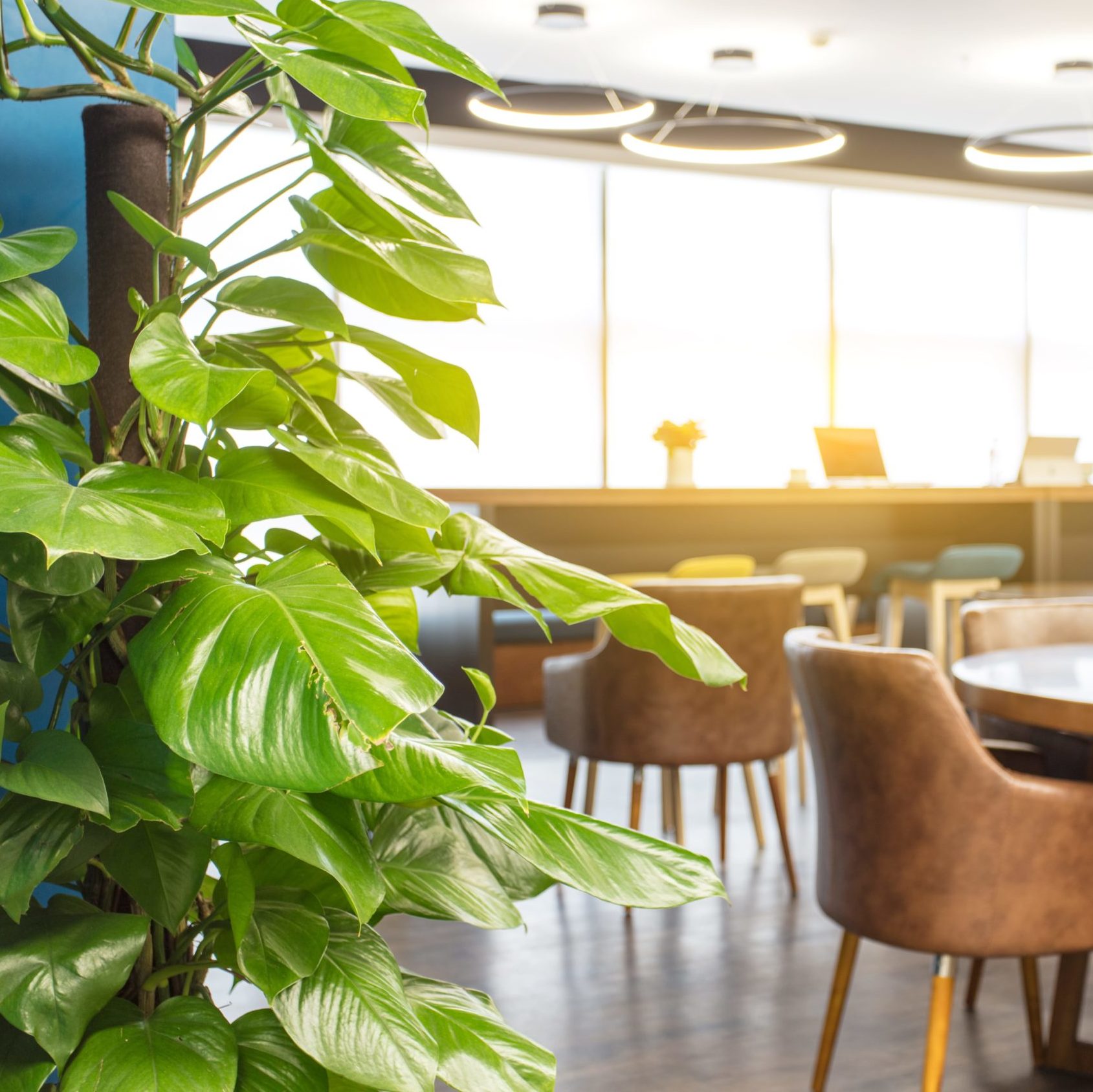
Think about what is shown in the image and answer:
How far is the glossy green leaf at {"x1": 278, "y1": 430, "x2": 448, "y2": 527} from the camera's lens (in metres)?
0.92

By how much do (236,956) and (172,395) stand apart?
396 millimetres

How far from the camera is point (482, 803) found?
0.94 meters

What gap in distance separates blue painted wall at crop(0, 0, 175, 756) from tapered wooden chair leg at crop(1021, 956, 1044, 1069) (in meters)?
1.92

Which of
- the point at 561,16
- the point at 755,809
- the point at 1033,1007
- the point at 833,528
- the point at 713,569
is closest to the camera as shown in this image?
the point at 1033,1007

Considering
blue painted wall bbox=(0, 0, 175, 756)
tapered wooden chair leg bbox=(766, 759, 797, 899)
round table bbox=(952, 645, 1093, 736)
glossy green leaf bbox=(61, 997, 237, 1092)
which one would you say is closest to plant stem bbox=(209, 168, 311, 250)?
blue painted wall bbox=(0, 0, 175, 756)

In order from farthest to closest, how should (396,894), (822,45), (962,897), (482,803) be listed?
(822,45), (962,897), (396,894), (482,803)

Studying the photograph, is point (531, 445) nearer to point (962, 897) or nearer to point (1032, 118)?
point (1032, 118)

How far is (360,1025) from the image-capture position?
2.86ft

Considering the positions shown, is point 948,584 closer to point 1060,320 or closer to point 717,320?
point 717,320

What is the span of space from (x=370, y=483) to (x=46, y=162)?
0.76 metres

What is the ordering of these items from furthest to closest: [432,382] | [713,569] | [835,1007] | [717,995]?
[713,569]
[717,995]
[835,1007]
[432,382]

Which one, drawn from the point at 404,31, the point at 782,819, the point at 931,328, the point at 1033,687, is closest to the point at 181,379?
the point at 404,31

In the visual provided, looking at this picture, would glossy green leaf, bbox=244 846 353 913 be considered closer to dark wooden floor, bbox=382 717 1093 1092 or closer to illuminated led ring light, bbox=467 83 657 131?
dark wooden floor, bbox=382 717 1093 1092

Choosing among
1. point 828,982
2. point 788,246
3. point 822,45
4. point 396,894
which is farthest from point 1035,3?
point 396,894
